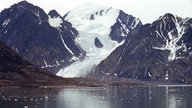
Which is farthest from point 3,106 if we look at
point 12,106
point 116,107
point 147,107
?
point 147,107

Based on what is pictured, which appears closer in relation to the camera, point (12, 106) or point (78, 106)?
point (12, 106)

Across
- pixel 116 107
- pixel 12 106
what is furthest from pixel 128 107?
pixel 12 106

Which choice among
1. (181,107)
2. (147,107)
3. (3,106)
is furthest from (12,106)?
(181,107)

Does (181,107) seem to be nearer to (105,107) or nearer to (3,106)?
(105,107)

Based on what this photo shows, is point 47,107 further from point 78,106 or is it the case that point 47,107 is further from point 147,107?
point 147,107

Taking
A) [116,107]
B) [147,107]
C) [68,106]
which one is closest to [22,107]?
[68,106]

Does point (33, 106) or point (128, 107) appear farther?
point (128, 107)

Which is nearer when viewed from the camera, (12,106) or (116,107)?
(12,106)

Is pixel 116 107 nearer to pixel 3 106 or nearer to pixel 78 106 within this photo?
pixel 78 106
